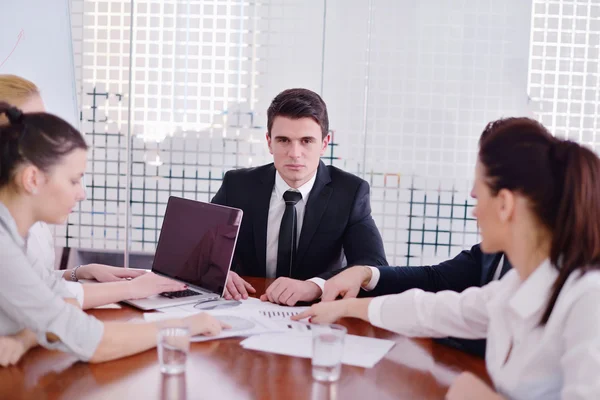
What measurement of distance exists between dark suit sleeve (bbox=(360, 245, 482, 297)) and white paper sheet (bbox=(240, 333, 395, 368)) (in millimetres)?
553

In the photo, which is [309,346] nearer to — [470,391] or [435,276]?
[470,391]

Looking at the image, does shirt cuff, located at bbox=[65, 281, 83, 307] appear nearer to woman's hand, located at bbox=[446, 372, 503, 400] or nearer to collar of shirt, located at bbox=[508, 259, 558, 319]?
woman's hand, located at bbox=[446, 372, 503, 400]

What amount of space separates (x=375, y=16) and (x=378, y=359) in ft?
10.2

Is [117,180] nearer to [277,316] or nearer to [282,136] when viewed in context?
[282,136]

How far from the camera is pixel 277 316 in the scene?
182 cm

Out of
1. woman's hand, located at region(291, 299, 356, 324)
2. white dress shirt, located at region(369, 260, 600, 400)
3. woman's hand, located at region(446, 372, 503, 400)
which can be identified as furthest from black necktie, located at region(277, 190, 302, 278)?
woman's hand, located at region(446, 372, 503, 400)

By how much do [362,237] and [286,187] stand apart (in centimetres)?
39

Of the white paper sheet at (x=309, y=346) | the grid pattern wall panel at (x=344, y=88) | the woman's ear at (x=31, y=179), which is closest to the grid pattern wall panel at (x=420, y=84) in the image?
the grid pattern wall panel at (x=344, y=88)

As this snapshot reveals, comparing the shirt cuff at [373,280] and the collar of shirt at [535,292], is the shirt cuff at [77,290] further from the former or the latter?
the collar of shirt at [535,292]

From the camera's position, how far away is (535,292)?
1215 millimetres

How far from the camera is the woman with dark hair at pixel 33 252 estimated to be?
4.51ft

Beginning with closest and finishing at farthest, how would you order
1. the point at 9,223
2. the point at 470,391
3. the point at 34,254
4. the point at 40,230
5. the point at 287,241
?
the point at 470,391 < the point at 9,223 < the point at 34,254 < the point at 40,230 < the point at 287,241

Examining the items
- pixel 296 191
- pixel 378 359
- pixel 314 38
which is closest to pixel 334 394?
pixel 378 359

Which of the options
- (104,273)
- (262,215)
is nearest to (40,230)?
(104,273)
